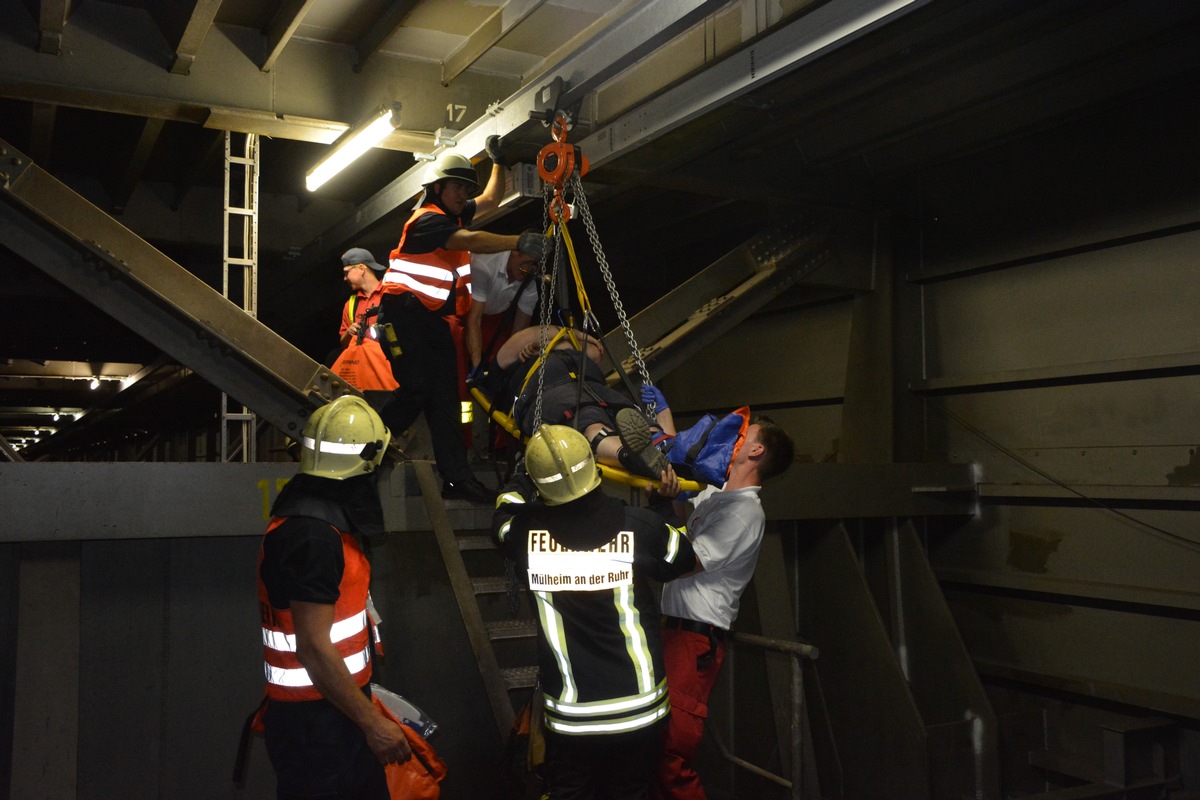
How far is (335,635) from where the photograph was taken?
10.5 ft

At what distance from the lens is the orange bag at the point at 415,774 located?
341 cm

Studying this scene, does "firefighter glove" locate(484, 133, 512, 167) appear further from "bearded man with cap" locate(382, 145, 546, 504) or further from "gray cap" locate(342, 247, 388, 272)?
"gray cap" locate(342, 247, 388, 272)

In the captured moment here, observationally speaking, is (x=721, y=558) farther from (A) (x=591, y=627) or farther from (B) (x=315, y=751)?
(B) (x=315, y=751)

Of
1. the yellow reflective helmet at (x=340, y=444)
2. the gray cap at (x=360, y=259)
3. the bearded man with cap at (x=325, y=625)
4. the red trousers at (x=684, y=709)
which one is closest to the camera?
the bearded man with cap at (x=325, y=625)

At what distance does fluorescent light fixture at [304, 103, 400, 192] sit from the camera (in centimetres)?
581

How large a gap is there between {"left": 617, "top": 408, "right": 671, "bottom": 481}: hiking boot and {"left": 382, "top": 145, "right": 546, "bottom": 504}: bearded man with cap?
171cm

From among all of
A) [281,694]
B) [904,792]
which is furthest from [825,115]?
[281,694]

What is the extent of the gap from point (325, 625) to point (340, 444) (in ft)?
2.02

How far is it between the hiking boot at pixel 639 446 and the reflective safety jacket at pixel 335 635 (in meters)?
1.13

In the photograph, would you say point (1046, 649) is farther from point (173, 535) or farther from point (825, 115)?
point (173, 535)

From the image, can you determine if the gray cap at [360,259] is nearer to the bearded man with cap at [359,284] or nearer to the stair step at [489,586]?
the bearded man with cap at [359,284]

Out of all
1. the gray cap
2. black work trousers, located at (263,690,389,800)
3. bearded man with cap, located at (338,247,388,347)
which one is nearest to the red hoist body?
black work trousers, located at (263,690,389,800)

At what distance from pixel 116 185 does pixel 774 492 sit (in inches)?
253

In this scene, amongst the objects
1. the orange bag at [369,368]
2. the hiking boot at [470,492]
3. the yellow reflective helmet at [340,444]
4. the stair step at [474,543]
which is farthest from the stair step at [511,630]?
the orange bag at [369,368]
